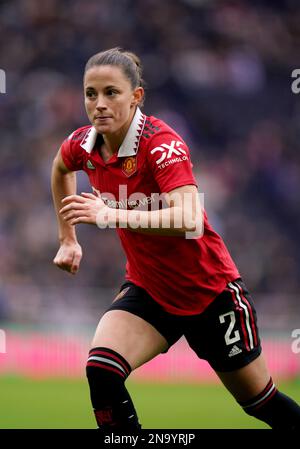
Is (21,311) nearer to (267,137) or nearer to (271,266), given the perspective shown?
(271,266)

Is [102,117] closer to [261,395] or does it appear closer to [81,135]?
[81,135]

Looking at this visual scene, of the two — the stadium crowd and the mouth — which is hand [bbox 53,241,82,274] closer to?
the mouth

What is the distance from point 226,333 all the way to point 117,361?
675 millimetres

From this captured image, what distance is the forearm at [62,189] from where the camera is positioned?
5297 mm

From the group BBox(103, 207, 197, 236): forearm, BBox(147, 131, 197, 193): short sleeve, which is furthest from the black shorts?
BBox(147, 131, 197, 193): short sleeve

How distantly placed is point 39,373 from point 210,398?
91.2 inches

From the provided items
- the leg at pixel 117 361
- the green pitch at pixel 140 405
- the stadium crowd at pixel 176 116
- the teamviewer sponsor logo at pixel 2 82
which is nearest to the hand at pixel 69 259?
the leg at pixel 117 361

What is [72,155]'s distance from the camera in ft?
16.9

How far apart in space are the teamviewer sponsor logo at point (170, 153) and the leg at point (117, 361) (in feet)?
2.90

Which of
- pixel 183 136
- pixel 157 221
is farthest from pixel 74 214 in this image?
pixel 183 136

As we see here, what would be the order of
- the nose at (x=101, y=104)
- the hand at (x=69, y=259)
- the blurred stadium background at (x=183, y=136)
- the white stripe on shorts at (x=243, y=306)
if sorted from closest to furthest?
the nose at (x=101, y=104) < the white stripe on shorts at (x=243, y=306) < the hand at (x=69, y=259) < the blurred stadium background at (x=183, y=136)

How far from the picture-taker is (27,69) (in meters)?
14.7

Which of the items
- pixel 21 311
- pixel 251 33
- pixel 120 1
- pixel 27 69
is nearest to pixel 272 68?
pixel 251 33

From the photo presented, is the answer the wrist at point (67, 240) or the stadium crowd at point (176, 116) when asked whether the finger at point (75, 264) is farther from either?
the stadium crowd at point (176, 116)
